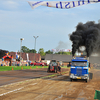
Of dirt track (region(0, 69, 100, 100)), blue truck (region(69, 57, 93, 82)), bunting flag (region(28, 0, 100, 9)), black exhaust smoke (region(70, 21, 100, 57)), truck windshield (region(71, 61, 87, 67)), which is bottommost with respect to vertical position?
dirt track (region(0, 69, 100, 100))

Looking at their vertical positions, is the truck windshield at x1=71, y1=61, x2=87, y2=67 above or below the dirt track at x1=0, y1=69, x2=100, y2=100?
above

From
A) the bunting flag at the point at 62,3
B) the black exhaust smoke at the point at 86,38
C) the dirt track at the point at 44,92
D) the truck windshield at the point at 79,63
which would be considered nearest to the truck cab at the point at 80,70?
the truck windshield at the point at 79,63

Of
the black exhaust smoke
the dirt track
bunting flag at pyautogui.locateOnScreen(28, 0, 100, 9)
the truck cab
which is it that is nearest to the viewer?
bunting flag at pyautogui.locateOnScreen(28, 0, 100, 9)

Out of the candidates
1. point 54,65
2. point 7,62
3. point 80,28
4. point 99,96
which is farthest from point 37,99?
point 7,62

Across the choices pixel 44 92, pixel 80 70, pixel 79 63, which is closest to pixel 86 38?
pixel 79 63

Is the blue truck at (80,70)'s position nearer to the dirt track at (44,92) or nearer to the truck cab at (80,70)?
the truck cab at (80,70)

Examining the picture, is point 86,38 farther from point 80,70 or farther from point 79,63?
point 80,70

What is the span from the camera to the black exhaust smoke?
44.9 m

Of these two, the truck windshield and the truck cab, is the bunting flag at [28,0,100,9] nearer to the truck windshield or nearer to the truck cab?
the truck cab

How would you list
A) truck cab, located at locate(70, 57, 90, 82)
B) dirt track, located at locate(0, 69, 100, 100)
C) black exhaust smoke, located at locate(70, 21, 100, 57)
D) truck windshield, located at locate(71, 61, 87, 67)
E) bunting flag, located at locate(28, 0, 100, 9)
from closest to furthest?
bunting flag, located at locate(28, 0, 100, 9) < dirt track, located at locate(0, 69, 100, 100) < truck cab, located at locate(70, 57, 90, 82) < truck windshield, located at locate(71, 61, 87, 67) < black exhaust smoke, located at locate(70, 21, 100, 57)

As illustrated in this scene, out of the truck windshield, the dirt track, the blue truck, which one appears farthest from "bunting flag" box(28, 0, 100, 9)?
the truck windshield

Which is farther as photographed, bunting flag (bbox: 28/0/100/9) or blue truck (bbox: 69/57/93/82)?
blue truck (bbox: 69/57/93/82)

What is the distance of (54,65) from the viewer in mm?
35156

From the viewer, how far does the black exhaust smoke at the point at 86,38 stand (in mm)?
44938
